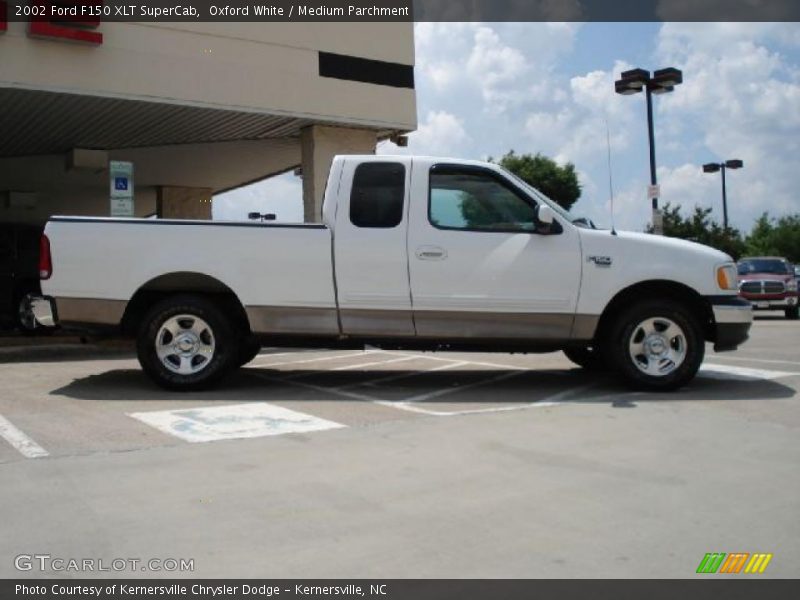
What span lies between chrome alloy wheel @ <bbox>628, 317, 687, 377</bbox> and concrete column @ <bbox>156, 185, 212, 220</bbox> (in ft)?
67.9

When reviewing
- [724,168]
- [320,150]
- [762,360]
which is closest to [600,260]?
[762,360]

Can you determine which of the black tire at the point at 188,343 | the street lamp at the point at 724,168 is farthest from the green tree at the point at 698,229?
the black tire at the point at 188,343

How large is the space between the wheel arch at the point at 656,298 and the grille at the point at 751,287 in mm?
14826

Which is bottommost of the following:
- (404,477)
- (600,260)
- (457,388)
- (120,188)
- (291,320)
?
(404,477)

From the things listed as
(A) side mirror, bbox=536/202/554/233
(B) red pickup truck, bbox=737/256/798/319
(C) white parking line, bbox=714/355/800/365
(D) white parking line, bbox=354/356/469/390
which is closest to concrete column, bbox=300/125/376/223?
(D) white parking line, bbox=354/356/469/390

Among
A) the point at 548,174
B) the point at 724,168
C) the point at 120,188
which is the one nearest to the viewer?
the point at 120,188

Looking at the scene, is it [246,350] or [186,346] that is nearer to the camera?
[186,346]

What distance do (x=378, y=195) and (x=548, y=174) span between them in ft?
188

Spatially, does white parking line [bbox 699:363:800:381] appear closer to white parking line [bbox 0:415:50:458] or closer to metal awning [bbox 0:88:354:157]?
white parking line [bbox 0:415:50:458]

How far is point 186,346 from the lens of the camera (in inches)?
299

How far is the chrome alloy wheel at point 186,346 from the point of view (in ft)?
24.8

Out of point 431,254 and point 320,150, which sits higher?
point 320,150

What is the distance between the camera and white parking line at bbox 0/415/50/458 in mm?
5238

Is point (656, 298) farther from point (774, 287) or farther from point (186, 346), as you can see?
point (774, 287)
